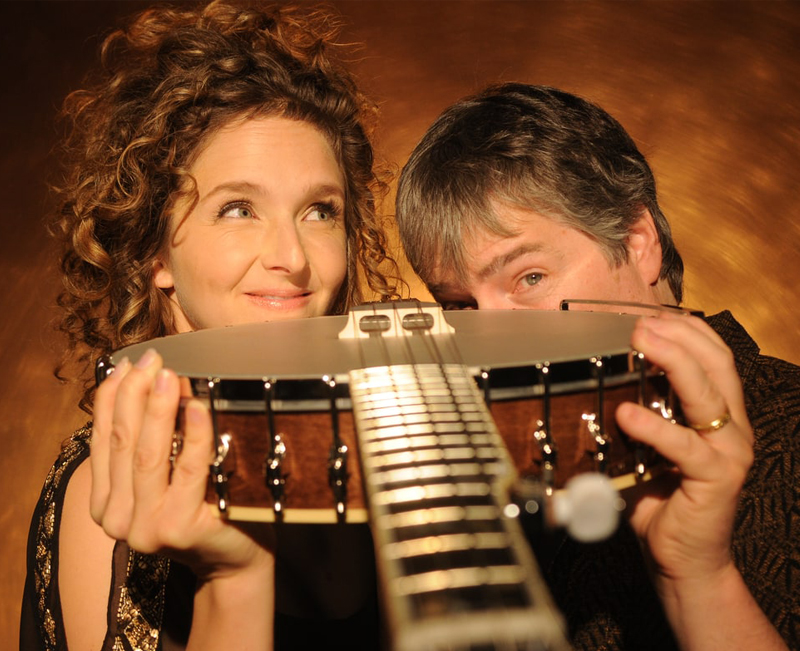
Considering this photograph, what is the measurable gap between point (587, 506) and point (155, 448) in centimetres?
43

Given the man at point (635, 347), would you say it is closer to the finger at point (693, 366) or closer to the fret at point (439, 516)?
the finger at point (693, 366)

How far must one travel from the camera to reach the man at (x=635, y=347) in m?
0.82

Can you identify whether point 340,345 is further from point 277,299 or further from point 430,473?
point 277,299

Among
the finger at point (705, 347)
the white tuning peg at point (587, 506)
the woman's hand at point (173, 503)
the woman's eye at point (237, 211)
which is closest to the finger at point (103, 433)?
the woman's hand at point (173, 503)

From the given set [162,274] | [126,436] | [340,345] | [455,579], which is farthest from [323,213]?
[455,579]

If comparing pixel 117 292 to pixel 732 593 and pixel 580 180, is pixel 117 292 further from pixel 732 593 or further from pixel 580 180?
pixel 732 593

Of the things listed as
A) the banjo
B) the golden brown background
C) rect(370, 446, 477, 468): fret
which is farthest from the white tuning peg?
the golden brown background

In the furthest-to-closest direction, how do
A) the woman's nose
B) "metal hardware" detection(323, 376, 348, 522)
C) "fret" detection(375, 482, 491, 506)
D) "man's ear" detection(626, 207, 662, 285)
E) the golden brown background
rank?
the golden brown background, "man's ear" detection(626, 207, 662, 285), the woman's nose, "metal hardware" detection(323, 376, 348, 522), "fret" detection(375, 482, 491, 506)

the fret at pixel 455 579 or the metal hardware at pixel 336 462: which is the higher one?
the metal hardware at pixel 336 462

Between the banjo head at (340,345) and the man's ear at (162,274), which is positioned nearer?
the banjo head at (340,345)

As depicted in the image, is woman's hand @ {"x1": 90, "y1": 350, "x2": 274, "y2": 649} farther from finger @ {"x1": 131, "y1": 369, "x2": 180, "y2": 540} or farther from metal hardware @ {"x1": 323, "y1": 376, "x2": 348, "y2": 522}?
metal hardware @ {"x1": 323, "y1": 376, "x2": 348, "y2": 522}

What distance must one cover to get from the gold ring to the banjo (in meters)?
0.04

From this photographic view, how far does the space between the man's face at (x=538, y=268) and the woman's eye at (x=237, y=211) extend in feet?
1.50

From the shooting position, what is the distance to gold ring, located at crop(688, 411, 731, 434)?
0.80 meters
